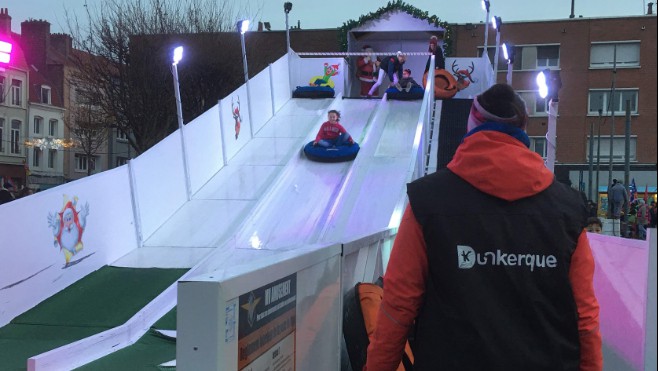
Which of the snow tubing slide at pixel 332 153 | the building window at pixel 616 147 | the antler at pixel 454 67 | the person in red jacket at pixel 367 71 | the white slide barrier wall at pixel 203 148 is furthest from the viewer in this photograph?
the building window at pixel 616 147

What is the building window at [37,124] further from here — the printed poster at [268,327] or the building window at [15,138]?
the printed poster at [268,327]

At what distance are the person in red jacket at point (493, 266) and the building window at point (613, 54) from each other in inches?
1563

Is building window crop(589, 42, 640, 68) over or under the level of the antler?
over

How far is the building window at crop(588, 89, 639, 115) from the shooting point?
128ft

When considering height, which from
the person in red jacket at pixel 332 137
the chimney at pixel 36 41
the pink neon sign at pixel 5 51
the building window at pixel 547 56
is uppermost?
the chimney at pixel 36 41

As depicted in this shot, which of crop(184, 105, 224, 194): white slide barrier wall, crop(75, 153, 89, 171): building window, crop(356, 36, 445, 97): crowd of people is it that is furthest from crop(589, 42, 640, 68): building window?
crop(75, 153, 89, 171): building window

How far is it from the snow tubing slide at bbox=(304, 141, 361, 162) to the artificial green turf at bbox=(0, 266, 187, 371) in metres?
5.60

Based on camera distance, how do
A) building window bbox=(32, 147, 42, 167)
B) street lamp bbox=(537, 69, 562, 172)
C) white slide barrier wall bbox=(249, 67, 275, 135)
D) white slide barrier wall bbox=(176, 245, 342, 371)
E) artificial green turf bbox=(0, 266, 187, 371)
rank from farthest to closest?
building window bbox=(32, 147, 42, 167)
white slide barrier wall bbox=(249, 67, 275, 135)
street lamp bbox=(537, 69, 562, 172)
artificial green turf bbox=(0, 266, 187, 371)
white slide barrier wall bbox=(176, 245, 342, 371)

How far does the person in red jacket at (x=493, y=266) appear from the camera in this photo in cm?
217

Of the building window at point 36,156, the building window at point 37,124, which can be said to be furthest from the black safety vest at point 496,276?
the building window at point 37,124

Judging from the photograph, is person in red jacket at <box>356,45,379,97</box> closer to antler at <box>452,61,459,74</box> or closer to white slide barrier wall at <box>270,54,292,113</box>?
antler at <box>452,61,459,74</box>

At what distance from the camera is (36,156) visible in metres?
46.9

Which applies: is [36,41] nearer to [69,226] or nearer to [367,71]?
[367,71]

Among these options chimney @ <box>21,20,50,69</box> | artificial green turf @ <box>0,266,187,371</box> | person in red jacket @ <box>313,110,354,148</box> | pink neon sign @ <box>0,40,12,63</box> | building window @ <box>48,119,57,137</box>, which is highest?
chimney @ <box>21,20,50,69</box>
